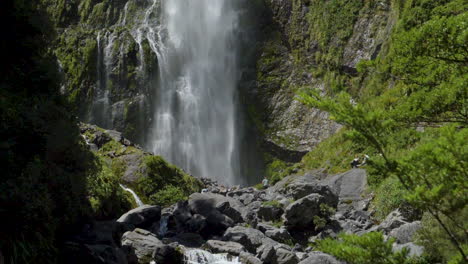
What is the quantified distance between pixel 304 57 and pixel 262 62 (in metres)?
4.41

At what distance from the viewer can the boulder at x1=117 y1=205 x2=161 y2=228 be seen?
15023 mm

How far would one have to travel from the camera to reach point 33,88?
37.3 ft

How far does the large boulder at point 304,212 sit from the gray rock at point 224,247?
246cm

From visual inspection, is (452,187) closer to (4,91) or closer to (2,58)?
(4,91)

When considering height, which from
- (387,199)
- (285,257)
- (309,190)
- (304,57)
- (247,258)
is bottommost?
(285,257)

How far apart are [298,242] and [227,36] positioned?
30.6 metres

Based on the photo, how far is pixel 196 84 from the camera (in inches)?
1534

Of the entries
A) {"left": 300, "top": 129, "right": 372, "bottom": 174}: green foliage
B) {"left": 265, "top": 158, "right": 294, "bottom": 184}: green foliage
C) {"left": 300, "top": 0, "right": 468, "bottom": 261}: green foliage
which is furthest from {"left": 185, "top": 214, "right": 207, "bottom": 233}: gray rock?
{"left": 265, "top": 158, "right": 294, "bottom": 184}: green foliage

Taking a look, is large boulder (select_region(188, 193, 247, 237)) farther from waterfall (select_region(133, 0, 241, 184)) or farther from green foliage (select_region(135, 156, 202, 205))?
waterfall (select_region(133, 0, 241, 184))

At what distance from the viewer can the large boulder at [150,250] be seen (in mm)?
11414

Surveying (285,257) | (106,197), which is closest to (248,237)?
(285,257)

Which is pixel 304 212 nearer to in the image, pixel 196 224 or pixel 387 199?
pixel 387 199

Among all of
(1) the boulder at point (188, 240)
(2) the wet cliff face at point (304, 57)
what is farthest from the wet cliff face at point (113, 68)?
(1) the boulder at point (188, 240)

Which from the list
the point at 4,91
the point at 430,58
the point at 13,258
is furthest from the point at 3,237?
the point at 430,58
